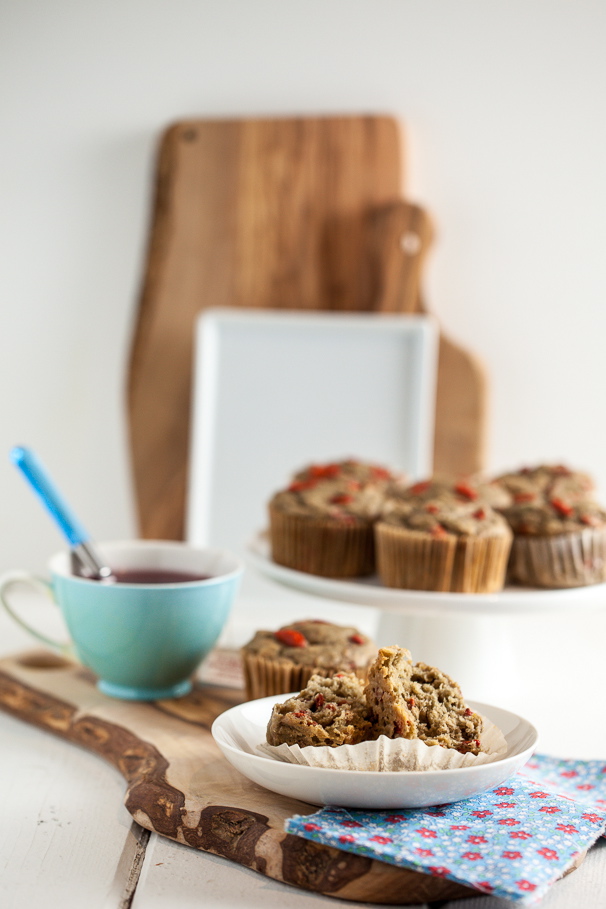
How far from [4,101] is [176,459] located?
41.7 inches

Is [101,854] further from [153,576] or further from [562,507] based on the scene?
[562,507]

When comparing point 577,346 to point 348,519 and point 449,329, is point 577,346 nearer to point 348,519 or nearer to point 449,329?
point 449,329

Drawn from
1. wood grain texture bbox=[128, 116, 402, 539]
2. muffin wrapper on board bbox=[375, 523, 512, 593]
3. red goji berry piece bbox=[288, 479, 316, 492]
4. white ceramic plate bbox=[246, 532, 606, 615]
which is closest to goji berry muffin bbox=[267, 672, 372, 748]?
white ceramic plate bbox=[246, 532, 606, 615]

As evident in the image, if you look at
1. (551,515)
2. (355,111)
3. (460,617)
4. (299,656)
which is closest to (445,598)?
(460,617)

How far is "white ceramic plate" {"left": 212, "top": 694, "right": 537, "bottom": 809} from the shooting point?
83cm

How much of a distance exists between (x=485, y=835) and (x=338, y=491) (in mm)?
820

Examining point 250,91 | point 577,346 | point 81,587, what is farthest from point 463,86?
point 81,587

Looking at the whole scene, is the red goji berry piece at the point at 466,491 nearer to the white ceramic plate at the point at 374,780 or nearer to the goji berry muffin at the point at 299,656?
the goji berry muffin at the point at 299,656

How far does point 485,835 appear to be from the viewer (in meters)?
0.84

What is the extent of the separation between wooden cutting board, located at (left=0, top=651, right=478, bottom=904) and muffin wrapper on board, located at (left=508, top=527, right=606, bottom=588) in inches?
20.2

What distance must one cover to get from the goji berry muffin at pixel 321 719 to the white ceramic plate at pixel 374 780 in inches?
1.4

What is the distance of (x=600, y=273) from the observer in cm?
231

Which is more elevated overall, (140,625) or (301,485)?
(301,485)

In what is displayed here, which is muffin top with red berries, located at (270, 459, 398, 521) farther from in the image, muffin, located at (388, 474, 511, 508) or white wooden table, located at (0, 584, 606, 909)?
white wooden table, located at (0, 584, 606, 909)
